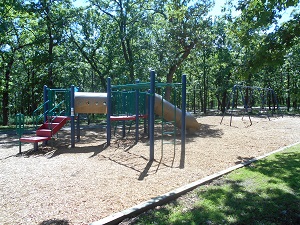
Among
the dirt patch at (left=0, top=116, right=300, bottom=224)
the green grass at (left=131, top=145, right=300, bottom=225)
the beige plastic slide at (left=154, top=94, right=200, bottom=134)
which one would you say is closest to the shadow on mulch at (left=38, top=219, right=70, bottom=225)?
the dirt patch at (left=0, top=116, right=300, bottom=224)

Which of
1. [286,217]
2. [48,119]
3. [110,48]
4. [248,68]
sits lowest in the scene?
[286,217]

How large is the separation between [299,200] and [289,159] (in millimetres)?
2889

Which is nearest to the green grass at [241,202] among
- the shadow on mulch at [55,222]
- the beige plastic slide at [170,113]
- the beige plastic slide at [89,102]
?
the shadow on mulch at [55,222]

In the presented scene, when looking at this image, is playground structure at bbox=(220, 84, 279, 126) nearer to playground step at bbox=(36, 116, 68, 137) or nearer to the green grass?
playground step at bbox=(36, 116, 68, 137)

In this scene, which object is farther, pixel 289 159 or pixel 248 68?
pixel 289 159

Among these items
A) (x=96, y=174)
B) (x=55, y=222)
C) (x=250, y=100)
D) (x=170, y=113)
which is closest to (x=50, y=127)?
(x=96, y=174)

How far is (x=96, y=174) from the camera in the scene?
18.8 ft

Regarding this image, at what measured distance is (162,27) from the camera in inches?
716

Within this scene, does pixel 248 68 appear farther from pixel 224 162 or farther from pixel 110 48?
pixel 110 48

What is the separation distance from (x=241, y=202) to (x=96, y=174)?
299 cm

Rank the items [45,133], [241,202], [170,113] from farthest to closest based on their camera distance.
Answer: [170,113], [45,133], [241,202]

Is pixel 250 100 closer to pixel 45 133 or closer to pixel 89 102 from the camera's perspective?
pixel 89 102

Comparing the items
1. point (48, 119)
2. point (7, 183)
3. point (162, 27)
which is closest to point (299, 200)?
point (7, 183)

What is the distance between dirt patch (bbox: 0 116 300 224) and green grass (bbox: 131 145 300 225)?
0.54 metres
